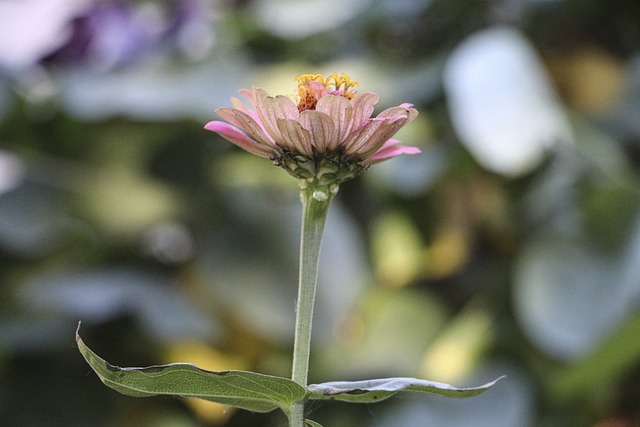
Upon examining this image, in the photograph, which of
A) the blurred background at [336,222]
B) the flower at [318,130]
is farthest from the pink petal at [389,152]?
the blurred background at [336,222]

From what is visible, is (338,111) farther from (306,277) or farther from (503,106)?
(503,106)

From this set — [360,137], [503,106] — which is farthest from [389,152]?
[503,106]

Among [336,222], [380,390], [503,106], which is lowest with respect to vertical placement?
[380,390]

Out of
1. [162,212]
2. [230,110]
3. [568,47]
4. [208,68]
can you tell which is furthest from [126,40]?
[230,110]

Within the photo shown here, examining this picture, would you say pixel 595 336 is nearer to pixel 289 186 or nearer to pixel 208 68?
pixel 289 186

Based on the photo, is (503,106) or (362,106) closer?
(362,106)

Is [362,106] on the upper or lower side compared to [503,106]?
lower
